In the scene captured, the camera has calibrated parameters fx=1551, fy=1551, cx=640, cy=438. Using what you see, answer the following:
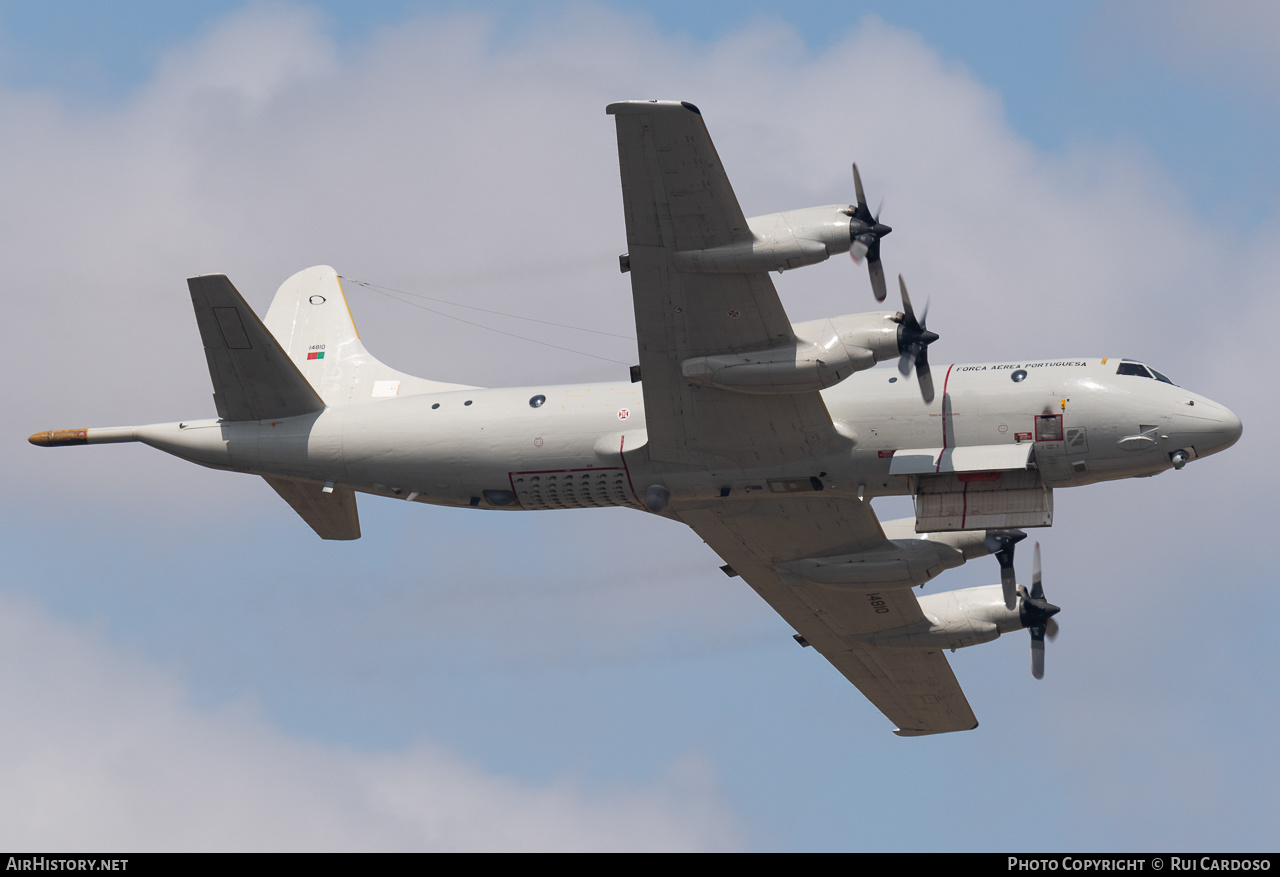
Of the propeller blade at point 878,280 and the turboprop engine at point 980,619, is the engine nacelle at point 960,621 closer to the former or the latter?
the turboprop engine at point 980,619

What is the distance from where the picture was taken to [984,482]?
32.9 metres

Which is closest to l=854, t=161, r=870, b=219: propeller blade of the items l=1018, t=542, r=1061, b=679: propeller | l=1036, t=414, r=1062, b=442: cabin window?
l=1036, t=414, r=1062, b=442: cabin window

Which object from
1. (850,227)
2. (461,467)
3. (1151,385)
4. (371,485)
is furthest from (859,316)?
(371,485)

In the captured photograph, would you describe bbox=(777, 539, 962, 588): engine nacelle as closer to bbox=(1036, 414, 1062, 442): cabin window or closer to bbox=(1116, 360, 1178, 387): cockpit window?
bbox=(1036, 414, 1062, 442): cabin window

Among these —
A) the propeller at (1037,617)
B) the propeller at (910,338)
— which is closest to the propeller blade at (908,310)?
the propeller at (910,338)

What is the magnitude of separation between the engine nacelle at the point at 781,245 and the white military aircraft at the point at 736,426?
4cm

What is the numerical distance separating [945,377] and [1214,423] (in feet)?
18.1

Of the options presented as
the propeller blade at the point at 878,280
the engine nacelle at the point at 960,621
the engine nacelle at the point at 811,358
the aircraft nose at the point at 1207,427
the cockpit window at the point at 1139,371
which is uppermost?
the propeller blade at the point at 878,280

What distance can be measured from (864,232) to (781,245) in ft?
6.20

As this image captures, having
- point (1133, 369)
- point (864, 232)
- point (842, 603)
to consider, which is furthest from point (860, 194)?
point (842, 603)

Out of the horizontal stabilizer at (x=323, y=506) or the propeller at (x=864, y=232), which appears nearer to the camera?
the propeller at (x=864, y=232)

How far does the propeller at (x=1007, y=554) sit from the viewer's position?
3578 cm

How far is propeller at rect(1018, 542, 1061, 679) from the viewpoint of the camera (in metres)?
39.5

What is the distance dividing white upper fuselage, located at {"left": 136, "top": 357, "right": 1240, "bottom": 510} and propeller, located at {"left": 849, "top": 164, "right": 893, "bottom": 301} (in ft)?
10.9
